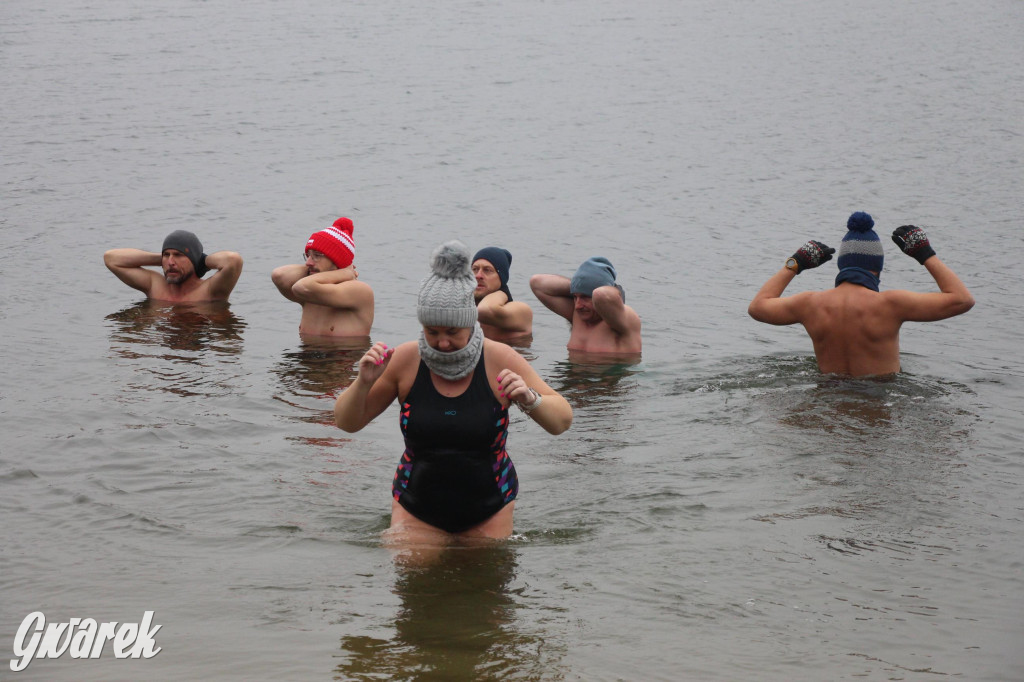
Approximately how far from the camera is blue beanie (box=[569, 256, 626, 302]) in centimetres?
1083

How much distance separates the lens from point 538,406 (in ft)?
17.1

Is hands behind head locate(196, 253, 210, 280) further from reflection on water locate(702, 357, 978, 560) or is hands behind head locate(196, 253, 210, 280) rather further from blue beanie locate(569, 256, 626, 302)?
reflection on water locate(702, 357, 978, 560)

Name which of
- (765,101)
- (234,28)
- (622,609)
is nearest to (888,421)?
(622,609)

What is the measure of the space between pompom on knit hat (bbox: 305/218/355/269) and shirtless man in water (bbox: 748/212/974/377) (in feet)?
14.2

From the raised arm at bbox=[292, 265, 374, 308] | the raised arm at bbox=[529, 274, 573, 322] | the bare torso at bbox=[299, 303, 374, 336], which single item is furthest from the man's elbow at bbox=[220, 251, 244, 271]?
the raised arm at bbox=[529, 274, 573, 322]

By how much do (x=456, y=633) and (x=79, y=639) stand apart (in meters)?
1.71

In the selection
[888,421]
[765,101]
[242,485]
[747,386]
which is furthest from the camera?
[765,101]

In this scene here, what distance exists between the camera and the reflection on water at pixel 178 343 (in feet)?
33.4

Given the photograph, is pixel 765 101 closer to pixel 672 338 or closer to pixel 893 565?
pixel 672 338

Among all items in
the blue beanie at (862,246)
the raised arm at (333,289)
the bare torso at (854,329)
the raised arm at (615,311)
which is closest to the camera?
the blue beanie at (862,246)

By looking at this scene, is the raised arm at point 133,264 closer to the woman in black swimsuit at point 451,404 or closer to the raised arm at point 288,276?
the raised arm at point 288,276

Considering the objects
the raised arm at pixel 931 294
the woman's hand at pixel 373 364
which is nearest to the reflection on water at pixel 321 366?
the woman's hand at pixel 373 364

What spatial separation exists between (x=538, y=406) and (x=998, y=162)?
77.1 feet

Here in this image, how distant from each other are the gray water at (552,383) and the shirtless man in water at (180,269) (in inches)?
16.3
